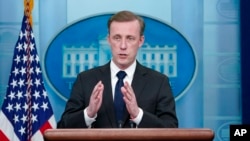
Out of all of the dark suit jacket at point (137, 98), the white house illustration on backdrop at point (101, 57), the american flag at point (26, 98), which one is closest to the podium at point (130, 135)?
the dark suit jacket at point (137, 98)

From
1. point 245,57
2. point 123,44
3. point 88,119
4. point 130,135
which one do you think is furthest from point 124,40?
point 245,57

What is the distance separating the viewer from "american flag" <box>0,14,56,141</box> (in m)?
3.37

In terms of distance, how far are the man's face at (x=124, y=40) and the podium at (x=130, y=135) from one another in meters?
1.15

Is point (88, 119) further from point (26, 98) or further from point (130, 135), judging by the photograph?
point (26, 98)

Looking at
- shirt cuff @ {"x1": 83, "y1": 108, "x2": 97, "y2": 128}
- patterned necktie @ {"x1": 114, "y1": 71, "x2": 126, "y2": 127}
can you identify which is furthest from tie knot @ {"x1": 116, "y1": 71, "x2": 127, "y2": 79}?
shirt cuff @ {"x1": 83, "y1": 108, "x2": 97, "y2": 128}

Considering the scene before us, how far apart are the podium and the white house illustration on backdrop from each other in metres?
2.63

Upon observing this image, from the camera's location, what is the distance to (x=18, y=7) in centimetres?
360

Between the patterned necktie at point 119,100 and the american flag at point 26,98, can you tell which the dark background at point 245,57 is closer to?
the american flag at point 26,98

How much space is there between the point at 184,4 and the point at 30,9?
121cm

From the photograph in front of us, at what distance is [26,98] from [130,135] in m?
2.53

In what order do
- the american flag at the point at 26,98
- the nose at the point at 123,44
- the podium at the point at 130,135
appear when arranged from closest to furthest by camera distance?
1. the podium at the point at 130,135
2. the nose at the point at 123,44
3. the american flag at the point at 26,98

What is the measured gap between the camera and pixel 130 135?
979 mm

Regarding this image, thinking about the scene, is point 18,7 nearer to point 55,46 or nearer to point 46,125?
point 55,46

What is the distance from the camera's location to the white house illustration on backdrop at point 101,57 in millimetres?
3613
